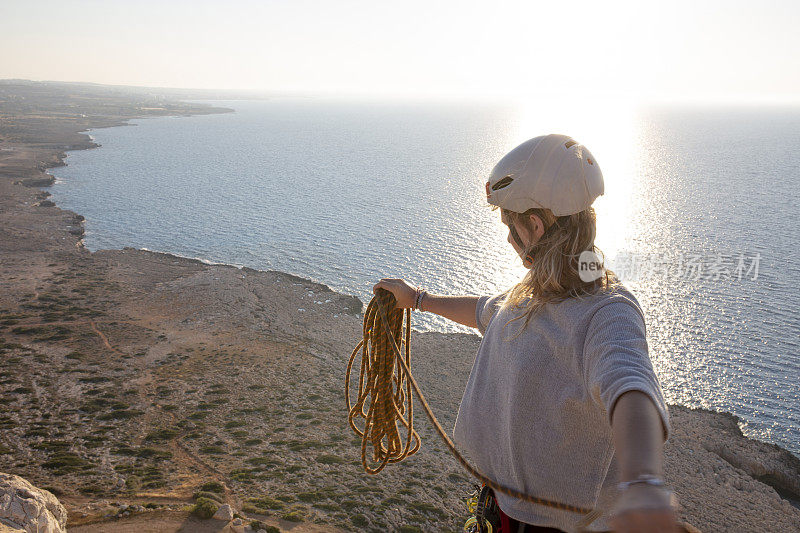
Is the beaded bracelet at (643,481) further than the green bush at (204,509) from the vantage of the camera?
No

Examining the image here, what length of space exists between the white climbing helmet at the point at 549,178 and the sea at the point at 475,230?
134 inches

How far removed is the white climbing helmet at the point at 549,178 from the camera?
5.95 feet

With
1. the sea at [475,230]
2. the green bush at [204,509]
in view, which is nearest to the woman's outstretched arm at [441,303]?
the sea at [475,230]

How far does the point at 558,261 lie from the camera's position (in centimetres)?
176

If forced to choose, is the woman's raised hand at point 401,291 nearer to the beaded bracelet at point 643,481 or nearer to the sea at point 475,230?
the beaded bracelet at point 643,481

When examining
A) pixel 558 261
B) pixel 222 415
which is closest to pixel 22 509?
pixel 558 261

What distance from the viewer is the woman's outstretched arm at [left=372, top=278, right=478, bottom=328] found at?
105 inches

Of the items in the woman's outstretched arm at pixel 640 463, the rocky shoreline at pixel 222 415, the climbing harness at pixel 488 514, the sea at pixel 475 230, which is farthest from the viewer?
the sea at pixel 475 230

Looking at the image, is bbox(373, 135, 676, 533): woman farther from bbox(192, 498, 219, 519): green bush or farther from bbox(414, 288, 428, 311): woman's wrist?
bbox(192, 498, 219, 519): green bush

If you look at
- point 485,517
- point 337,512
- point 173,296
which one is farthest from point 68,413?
point 485,517

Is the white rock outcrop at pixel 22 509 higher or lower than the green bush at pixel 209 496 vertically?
higher

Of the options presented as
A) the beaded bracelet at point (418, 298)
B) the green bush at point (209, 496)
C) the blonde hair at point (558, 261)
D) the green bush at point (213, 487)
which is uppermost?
the blonde hair at point (558, 261)

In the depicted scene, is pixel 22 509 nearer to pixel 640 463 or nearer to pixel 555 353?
pixel 555 353

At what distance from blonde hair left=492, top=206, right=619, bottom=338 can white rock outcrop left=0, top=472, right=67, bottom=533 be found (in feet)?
26.9
